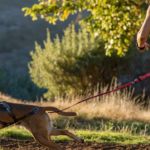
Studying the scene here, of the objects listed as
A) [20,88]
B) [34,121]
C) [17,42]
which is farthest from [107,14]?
[17,42]

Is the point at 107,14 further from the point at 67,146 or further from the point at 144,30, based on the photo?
the point at 144,30

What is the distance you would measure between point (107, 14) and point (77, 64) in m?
5.98

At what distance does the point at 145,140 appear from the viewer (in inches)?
277

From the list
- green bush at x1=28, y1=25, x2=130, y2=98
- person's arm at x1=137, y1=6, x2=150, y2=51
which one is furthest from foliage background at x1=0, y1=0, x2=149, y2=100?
person's arm at x1=137, y1=6, x2=150, y2=51

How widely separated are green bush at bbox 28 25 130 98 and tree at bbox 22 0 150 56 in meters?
5.14

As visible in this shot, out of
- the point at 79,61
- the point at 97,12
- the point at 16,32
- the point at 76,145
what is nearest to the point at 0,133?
the point at 76,145

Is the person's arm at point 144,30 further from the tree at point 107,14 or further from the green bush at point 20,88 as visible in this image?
the green bush at point 20,88

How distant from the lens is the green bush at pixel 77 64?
1591cm

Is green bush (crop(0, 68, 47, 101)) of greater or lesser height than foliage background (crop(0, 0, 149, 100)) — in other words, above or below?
below

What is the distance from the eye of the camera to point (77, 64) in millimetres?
15727

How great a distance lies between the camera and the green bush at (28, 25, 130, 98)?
15.9m

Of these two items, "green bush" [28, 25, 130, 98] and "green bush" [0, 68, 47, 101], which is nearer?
"green bush" [28, 25, 130, 98]

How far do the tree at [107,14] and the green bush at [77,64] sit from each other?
514cm

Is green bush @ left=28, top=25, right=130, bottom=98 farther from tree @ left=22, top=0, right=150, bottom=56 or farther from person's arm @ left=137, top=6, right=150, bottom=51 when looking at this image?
person's arm @ left=137, top=6, right=150, bottom=51
